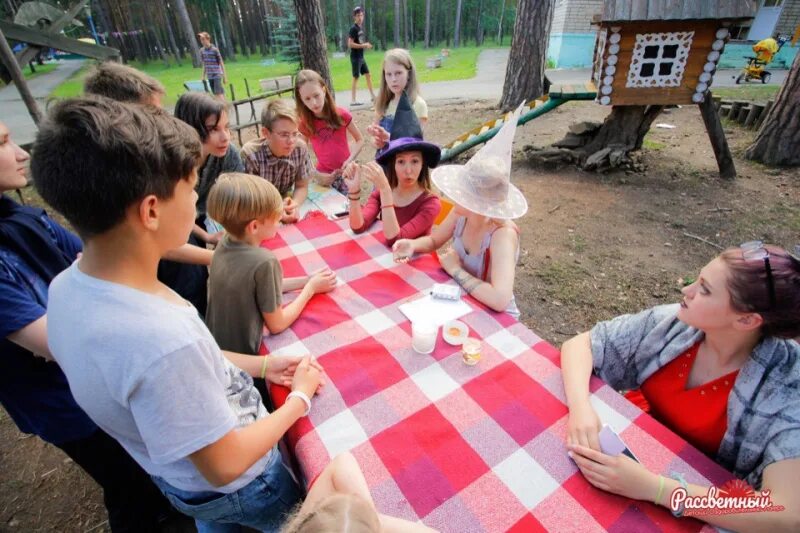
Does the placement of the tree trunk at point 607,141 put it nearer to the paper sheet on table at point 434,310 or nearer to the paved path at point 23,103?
the paper sheet on table at point 434,310

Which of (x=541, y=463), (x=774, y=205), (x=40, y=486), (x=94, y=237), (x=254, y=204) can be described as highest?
(x=94, y=237)

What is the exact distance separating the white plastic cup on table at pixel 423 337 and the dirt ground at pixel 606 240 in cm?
187

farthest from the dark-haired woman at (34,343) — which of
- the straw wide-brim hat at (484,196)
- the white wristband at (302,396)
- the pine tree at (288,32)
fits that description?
the pine tree at (288,32)

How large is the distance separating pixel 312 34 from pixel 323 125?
4.54 meters

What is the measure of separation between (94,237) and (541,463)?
1353 millimetres

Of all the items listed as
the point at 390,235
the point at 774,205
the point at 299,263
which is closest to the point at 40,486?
the point at 299,263

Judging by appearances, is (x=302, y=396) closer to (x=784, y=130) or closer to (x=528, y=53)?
(x=784, y=130)

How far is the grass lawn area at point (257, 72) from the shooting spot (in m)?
12.4

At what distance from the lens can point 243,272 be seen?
1.63m

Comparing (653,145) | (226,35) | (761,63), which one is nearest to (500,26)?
(226,35)

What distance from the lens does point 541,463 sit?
1183mm

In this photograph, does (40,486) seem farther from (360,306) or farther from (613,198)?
(613,198)

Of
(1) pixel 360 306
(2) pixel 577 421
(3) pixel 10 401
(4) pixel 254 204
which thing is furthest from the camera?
(1) pixel 360 306

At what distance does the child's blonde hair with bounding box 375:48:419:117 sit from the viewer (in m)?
3.98
